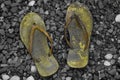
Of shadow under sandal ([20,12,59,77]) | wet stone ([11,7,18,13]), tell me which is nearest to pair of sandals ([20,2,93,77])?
shadow under sandal ([20,12,59,77])

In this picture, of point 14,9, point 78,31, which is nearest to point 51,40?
point 78,31

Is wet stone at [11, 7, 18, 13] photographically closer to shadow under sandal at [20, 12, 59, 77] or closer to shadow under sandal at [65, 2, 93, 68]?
shadow under sandal at [20, 12, 59, 77]

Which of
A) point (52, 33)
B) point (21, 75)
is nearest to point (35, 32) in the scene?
point (52, 33)

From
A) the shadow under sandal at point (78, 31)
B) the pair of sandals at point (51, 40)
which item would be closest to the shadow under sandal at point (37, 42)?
the pair of sandals at point (51, 40)

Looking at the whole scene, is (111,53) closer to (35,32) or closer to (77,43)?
(77,43)

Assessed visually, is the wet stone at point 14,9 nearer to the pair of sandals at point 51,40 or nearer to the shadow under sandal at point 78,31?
the pair of sandals at point 51,40

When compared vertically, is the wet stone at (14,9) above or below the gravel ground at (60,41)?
above
